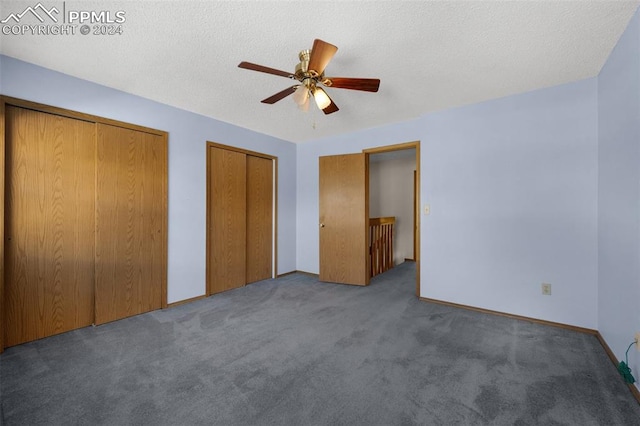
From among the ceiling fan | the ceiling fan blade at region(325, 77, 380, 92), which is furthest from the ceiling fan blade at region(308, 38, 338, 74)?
the ceiling fan blade at region(325, 77, 380, 92)

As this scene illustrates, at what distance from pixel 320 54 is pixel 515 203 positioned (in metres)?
2.41

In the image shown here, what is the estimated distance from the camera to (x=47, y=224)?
229cm

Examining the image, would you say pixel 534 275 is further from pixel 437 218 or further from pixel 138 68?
pixel 138 68

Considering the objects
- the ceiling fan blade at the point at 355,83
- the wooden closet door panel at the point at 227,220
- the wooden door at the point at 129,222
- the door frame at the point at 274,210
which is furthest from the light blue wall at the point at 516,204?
the wooden door at the point at 129,222

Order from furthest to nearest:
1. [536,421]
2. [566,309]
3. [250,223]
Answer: [250,223]
[566,309]
[536,421]

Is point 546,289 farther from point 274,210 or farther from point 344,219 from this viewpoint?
point 274,210

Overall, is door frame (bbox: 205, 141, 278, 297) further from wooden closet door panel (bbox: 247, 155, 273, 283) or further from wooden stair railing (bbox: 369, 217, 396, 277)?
wooden stair railing (bbox: 369, 217, 396, 277)

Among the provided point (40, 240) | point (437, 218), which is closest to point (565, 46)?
point (437, 218)

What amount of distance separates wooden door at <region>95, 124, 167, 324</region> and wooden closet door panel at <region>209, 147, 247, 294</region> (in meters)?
0.63

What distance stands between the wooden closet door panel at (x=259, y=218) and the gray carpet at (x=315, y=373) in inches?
53.2

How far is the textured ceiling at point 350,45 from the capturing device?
1.60m

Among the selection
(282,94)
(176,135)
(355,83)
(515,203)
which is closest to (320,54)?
(355,83)

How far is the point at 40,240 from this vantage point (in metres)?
2.26

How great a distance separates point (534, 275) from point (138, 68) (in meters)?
4.07
